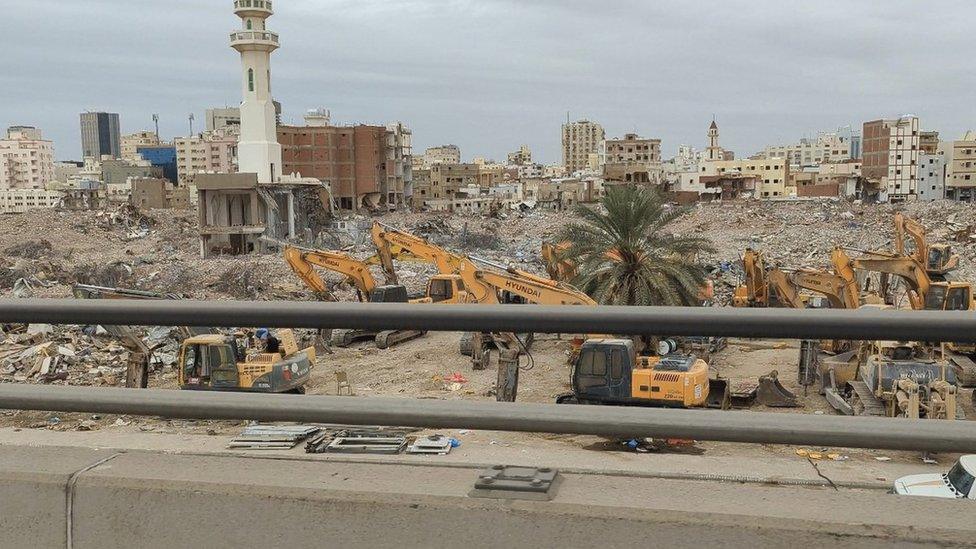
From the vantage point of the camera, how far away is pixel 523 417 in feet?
7.66

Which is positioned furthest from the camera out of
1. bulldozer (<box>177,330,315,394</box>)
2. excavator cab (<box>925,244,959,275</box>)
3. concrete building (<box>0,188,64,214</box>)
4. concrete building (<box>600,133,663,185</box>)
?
concrete building (<box>0,188,64,214</box>)

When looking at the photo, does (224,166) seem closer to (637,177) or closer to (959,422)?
(637,177)

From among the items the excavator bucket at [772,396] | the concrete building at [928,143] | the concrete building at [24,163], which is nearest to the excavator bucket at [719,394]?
the excavator bucket at [772,396]

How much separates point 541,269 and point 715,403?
78.2 ft

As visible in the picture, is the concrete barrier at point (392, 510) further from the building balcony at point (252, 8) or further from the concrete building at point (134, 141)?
the concrete building at point (134, 141)

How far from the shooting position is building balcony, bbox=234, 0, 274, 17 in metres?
61.9

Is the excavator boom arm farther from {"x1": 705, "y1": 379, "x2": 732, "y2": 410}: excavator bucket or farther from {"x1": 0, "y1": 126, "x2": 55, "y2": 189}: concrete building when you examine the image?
{"x1": 0, "y1": 126, "x2": 55, "y2": 189}: concrete building

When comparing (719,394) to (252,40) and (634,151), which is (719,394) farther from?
(634,151)

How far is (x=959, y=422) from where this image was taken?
2119mm

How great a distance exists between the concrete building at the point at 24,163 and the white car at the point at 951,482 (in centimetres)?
16912

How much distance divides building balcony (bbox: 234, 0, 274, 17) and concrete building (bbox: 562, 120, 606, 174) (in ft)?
429

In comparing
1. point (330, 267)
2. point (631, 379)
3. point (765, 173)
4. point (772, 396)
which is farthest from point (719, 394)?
point (765, 173)

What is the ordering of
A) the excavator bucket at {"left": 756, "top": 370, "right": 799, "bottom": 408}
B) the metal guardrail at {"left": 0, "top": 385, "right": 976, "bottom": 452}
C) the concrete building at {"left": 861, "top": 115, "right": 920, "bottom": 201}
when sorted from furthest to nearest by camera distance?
the concrete building at {"left": 861, "top": 115, "right": 920, "bottom": 201} < the excavator bucket at {"left": 756, "top": 370, "right": 799, "bottom": 408} < the metal guardrail at {"left": 0, "top": 385, "right": 976, "bottom": 452}

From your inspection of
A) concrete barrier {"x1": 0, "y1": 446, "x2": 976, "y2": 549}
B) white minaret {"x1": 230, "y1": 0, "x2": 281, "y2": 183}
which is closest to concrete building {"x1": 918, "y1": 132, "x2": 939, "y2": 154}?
white minaret {"x1": 230, "y1": 0, "x2": 281, "y2": 183}
